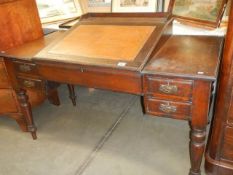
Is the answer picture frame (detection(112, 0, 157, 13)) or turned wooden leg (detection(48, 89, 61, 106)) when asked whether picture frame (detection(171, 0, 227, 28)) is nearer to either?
picture frame (detection(112, 0, 157, 13))

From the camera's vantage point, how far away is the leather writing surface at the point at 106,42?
1.52 metres

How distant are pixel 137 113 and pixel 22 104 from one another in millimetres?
1084

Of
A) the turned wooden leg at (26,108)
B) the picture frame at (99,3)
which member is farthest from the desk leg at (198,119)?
the picture frame at (99,3)

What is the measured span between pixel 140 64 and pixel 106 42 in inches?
15.4

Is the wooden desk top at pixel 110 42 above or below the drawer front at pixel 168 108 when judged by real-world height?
above

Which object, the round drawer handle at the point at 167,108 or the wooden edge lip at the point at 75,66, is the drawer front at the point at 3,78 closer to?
the wooden edge lip at the point at 75,66

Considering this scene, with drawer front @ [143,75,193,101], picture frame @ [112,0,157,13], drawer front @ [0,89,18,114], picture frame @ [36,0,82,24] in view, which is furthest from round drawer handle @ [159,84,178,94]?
picture frame @ [36,0,82,24]

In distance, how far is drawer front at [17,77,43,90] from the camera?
71.2 inches

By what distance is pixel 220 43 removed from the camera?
1.59m

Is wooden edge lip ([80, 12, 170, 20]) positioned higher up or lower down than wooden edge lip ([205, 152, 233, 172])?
higher up

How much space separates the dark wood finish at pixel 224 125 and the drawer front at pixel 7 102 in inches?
64.5

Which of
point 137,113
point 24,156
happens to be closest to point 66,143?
point 24,156

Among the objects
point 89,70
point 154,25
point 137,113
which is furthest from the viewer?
point 137,113

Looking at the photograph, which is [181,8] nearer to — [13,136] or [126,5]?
[126,5]
